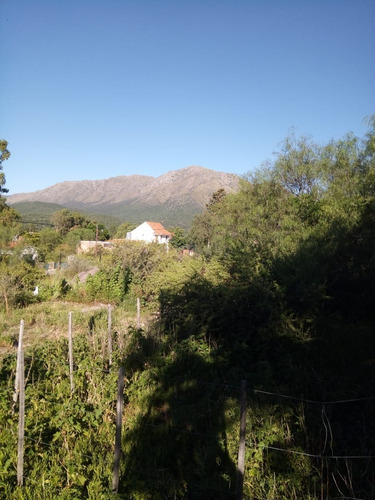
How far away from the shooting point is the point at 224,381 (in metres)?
5.15

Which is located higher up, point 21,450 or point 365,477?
point 21,450

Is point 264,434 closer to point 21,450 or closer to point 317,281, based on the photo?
point 21,450

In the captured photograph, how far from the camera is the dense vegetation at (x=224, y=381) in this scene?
327cm

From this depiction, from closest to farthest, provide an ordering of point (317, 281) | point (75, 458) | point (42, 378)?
1. point (75, 458)
2. point (42, 378)
3. point (317, 281)

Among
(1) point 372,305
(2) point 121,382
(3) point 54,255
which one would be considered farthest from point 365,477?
(3) point 54,255

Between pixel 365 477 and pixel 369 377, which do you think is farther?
pixel 369 377

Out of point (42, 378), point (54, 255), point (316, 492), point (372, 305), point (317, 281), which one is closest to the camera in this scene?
point (316, 492)

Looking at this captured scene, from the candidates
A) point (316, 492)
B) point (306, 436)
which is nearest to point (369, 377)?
point (306, 436)

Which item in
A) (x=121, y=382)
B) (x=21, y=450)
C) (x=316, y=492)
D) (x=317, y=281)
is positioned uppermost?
(x=317, y=281)

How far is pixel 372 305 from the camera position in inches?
326

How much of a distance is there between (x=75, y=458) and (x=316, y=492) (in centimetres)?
243

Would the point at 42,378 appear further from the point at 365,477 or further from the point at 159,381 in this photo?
the point at 365,477

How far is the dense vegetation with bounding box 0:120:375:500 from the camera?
3.27m

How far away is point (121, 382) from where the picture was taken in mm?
3197
